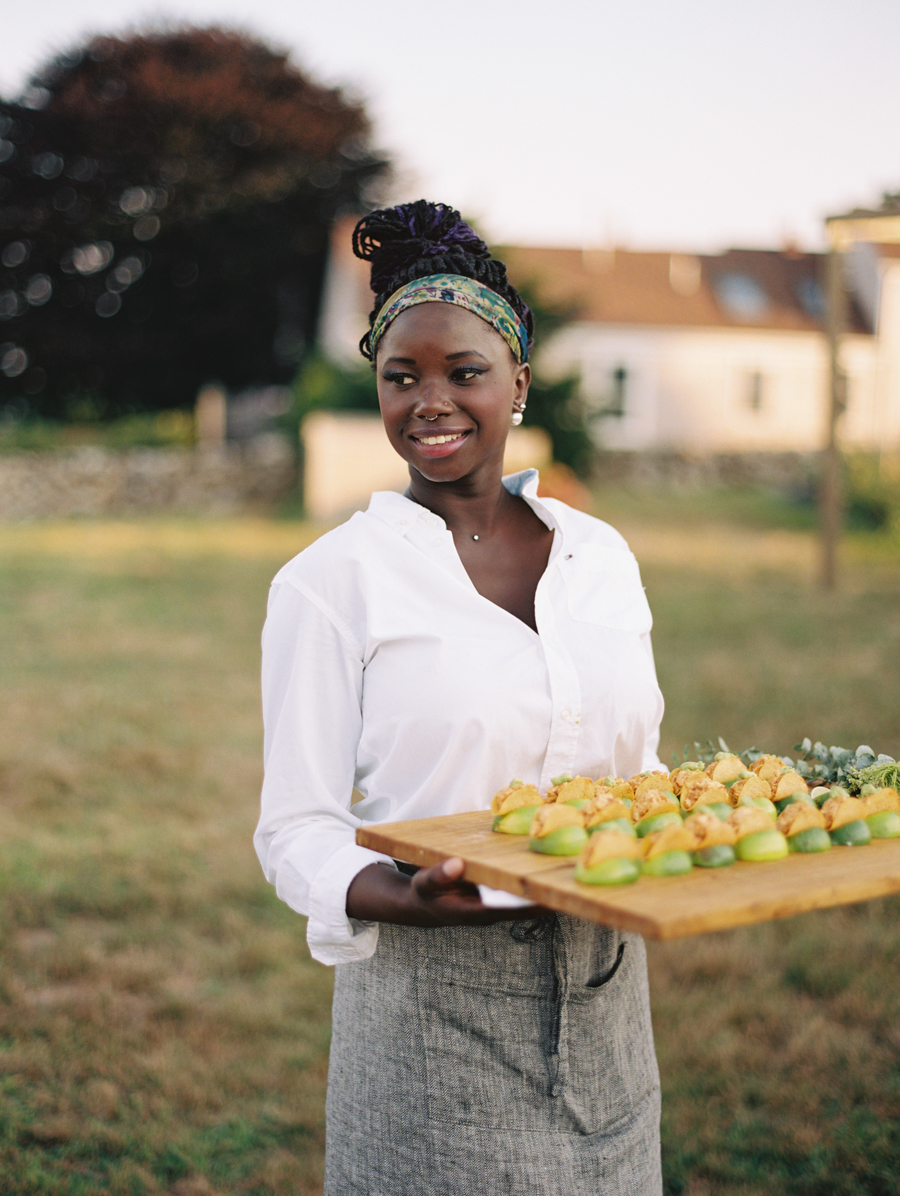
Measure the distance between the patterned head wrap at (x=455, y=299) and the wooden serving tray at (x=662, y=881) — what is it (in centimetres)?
81

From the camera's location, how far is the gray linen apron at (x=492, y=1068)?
1644mm

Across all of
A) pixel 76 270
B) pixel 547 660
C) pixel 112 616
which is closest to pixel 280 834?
pixel 547 660

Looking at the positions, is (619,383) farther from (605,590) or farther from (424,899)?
(424,899)

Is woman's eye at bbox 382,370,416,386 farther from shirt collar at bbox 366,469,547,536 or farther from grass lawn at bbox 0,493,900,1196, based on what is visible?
grass lawn at bbox 0,493,900,1196

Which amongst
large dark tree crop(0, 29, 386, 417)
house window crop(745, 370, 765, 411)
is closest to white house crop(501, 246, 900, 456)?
house window crop(745, 370, 765, 411)

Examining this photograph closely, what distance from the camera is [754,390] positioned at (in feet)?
92.7

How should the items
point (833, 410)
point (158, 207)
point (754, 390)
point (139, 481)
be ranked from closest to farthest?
point (833, 410)
point (139, 481)
point (158, 207)
point (754, 390)

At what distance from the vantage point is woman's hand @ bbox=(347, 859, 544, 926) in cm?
137

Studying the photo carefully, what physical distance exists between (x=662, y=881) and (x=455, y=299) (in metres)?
0.96

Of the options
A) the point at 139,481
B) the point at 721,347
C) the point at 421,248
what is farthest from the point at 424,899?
the point at 721,347

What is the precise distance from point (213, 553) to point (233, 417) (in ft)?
51.9

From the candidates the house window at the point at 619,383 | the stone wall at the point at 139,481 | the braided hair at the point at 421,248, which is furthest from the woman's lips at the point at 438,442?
the house window at the point at 619,383

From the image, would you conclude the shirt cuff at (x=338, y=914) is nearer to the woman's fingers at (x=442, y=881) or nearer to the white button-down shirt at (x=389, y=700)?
the white button-down shirt at (x=389, y=700)

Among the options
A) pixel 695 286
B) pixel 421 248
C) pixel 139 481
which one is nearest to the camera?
pixel 421 248
